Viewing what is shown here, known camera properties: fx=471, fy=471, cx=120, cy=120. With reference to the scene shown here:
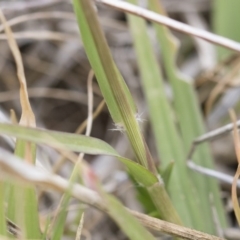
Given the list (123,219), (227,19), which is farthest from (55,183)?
(227,19)

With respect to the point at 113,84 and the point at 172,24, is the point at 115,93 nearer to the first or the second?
the point at 113,84

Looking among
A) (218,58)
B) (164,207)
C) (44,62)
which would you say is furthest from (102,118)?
(164,207)

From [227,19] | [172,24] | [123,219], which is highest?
[227,19]

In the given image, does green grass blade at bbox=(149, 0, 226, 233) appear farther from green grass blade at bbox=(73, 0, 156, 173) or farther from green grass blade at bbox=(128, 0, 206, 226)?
green grass blade at bbox=(73, 0, 156, 173)

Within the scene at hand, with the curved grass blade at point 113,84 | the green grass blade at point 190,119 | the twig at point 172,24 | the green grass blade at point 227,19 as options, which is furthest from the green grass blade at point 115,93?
the green grass blade at point 227,19

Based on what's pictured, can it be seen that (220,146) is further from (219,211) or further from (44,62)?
(44,62)

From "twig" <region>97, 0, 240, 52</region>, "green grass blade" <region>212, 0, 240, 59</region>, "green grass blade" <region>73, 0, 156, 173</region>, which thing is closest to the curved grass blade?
"green grass blade" <region>73, 0, 156, 173</region>
